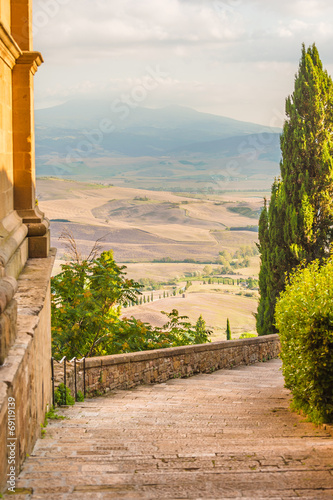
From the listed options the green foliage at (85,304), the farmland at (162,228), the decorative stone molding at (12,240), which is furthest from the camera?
→ the farmland at (162,228)

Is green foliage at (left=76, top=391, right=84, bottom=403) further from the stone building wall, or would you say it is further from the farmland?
the farmland

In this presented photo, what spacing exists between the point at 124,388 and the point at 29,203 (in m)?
3.19

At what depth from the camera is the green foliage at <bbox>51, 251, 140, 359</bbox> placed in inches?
383

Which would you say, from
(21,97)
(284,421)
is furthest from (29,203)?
(284,421)

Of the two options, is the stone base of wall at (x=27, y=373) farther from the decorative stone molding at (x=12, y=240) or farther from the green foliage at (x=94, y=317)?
the green foliage at (x=94, y=317)

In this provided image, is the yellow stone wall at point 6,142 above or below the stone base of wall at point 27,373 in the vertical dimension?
above

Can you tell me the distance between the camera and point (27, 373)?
13.0ft

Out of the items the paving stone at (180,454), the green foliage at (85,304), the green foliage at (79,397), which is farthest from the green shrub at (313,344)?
the green foliage at (85,304)

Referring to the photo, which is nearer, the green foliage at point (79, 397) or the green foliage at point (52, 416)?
the green foliage at point (52, 416)

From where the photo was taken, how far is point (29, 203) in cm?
661

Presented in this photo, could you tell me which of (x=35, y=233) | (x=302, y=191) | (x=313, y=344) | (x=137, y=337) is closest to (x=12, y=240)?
(x=35, y=233)

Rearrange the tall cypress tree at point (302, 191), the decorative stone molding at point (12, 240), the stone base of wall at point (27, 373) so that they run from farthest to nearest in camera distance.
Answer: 1. the tall cypress tree at point (302, 191)
2. the decorative stone molding at point (12, 240)
3. the stone base of wall at point (27, 373)

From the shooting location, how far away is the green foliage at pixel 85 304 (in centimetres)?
973

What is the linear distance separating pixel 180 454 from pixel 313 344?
1.97m
